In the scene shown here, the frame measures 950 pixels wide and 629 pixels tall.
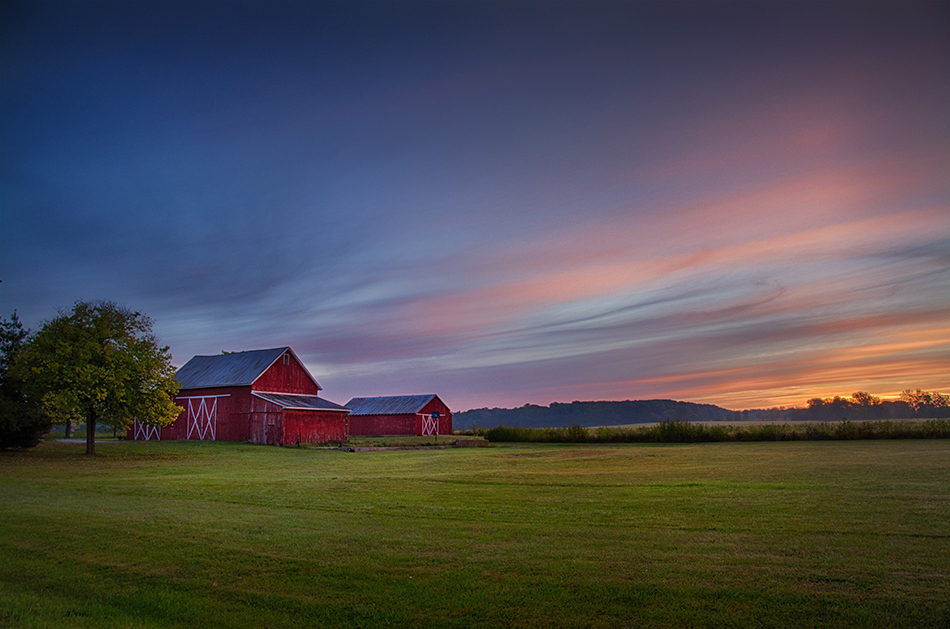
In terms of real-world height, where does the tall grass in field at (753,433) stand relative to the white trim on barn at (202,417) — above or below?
below

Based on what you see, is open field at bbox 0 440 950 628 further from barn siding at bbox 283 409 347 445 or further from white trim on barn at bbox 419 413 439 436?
white trim on barn at bbox 419 413 439 436

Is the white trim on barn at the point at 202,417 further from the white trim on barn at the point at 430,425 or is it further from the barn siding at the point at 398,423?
the white trim on barn at the point at 430,425

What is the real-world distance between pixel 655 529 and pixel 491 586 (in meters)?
Result: 4.49

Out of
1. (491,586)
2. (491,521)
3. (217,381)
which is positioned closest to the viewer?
(491,586)

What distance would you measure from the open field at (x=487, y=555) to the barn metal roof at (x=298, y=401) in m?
32.2

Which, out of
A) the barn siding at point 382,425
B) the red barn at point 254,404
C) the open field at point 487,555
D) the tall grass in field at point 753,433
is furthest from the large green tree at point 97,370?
the barn siding at point 382,425

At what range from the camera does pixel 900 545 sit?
8.79 metres

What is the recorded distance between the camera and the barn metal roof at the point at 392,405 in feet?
250

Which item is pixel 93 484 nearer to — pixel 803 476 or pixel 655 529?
pixel 655 529

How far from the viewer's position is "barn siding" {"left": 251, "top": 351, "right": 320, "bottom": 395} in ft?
171

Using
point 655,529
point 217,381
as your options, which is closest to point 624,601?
point 655,529

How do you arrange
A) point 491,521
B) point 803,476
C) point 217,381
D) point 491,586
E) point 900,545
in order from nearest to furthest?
1. point 491,586
2. point 900,545
3. point 491,521
4. point 803,476
5. point 217,381

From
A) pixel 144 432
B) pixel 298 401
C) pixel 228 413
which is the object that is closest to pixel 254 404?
pixel 228 413

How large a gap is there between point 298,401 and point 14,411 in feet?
75.2
